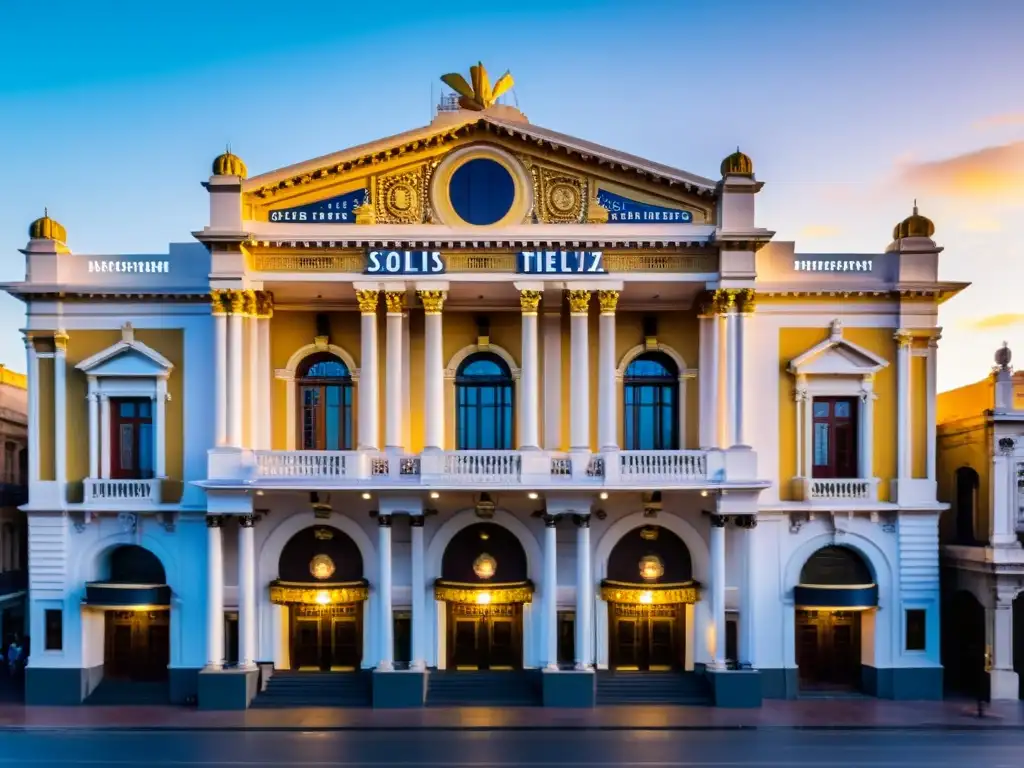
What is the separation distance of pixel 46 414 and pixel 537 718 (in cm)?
1766

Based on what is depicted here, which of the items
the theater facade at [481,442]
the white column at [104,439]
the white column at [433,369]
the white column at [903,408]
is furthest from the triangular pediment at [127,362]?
the white column at [903,408]

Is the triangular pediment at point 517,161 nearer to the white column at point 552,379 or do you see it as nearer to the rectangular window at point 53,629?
the white column at point 552,379

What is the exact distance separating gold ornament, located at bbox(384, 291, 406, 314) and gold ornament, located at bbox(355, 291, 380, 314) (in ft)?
1.16

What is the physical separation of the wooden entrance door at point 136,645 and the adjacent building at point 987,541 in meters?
25.1

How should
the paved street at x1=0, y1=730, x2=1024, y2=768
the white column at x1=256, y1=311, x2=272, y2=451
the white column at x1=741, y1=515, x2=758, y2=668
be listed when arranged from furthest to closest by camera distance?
the white column at x1=256, y1=311, x2=272, y2=451 < the white column at x1=741, y1=515, x2=758, y2=668 < the paved street at x1=0, y1=730, x2=1024, y2=768

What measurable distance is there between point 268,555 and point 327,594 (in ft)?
7.44

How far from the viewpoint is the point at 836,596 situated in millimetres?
27172

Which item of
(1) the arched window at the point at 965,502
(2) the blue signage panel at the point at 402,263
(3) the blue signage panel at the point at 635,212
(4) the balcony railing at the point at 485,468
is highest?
(3) the blue signage panel at the point at 635,212

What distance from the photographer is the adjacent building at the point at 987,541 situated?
87.5 ft

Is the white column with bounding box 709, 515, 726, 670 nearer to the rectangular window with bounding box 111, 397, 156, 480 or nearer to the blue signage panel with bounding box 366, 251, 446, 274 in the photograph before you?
the blue signage panel with bounding box 366, 251, 446, 274

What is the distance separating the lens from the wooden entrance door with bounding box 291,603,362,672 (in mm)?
28094

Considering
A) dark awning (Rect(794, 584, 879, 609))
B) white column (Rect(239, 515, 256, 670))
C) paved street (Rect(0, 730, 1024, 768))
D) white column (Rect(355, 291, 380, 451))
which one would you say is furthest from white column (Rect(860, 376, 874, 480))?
white column (Rect(239, 515, 256, 670))

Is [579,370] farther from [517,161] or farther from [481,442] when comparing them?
[517,161]

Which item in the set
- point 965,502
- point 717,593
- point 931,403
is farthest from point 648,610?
point 965,502
